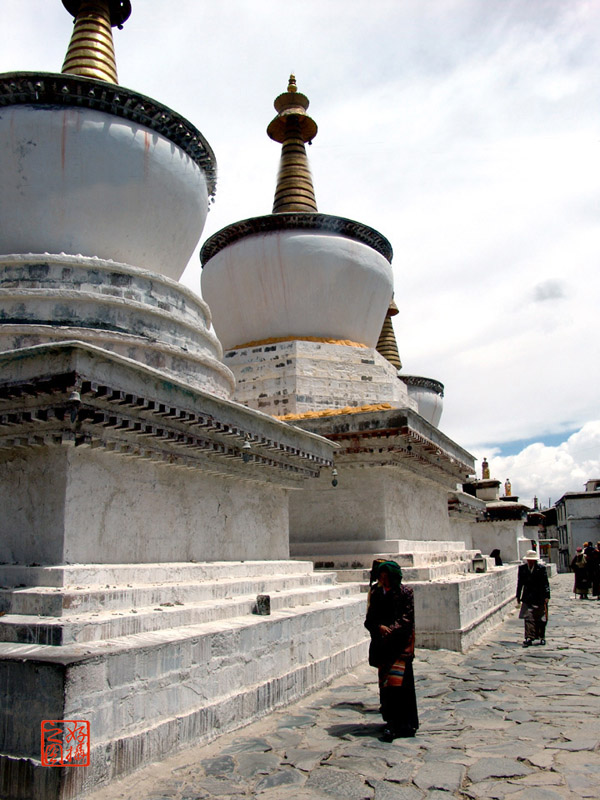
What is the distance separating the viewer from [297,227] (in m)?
13.4

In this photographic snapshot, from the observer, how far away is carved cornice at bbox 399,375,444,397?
23422 millimetres

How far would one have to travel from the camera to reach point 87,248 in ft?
25.3

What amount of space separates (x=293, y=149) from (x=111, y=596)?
42.9 feet

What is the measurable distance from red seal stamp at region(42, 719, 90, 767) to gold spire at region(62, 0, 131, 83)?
25.8ft

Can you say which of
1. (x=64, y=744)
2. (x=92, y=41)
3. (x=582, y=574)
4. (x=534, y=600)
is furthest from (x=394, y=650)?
(x=582, y=574)

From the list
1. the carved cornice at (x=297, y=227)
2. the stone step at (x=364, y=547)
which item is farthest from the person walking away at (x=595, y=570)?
the carved cornice at (x=297, y=227)

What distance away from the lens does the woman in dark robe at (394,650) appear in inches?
199

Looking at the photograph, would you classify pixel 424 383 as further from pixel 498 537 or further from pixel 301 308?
pixel 301 308

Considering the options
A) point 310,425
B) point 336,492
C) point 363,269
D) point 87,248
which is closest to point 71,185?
point 87,248

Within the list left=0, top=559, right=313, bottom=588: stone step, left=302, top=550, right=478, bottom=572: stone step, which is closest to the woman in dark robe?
left=0, top=559, right=313, bottom=588: stone step

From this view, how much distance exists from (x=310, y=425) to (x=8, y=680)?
6941mm

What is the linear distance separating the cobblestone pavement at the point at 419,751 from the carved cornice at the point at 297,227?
Answer: 29.4 feet

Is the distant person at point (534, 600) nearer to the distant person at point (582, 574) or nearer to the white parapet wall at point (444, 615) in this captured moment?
the white parapet wall at point (444, 615)

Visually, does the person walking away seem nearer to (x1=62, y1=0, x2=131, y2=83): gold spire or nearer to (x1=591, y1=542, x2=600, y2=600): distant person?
(x1=591, y1=542, x2=600, y2=600): distant person
